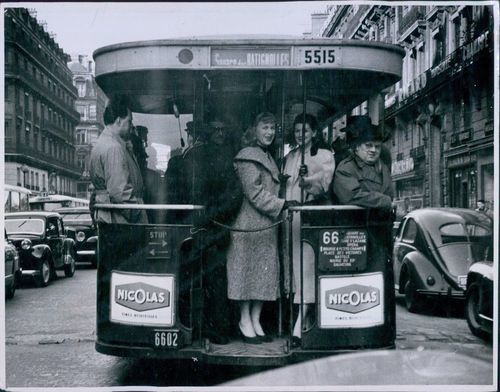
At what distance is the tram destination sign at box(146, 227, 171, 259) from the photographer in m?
5.43

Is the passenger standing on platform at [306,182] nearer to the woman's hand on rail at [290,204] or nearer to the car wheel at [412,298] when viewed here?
the woman's hand on rail at [290,204]

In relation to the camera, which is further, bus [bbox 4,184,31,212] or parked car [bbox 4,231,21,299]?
parked car [bbox 4,231,21,299]

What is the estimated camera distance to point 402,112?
5.87 meters

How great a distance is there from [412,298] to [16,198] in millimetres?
4086

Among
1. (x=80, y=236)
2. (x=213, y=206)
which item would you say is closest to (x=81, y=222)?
(x=80, y=236)

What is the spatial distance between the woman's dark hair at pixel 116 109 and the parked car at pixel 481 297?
9.27 feet

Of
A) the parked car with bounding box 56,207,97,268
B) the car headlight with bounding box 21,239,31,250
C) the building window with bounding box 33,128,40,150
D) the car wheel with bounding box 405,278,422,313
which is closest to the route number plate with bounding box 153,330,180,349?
the parked car with bounding box 56,207,97,268

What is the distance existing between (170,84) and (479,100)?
2198 millimetres

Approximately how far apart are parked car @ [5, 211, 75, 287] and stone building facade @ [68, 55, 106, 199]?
1061 millimetres

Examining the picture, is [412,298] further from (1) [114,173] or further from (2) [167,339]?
(1) [114,173]

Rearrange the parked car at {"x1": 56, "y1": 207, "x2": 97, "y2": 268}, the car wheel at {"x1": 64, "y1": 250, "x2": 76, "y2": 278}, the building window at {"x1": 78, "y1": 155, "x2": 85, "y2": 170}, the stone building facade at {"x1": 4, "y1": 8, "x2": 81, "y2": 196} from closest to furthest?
1. the stone building facade at {"x1": 4, "y1": 8, "x2": 81, "y2": 196}
2. the building window at {"x1": 78, "y1": 155, "x2": 85, "y2": 170}
3. the parked car at {"x1": 56, "y1": 207, "x2": 97, "y2": 268}
4. the car wheel at {"x1": 64, "y1": 250, "x2": 76, "y2": 278}

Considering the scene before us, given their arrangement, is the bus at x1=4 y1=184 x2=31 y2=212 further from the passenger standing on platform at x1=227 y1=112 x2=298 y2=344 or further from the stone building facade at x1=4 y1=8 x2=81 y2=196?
the passenger standing on platform at x1=227 y1=112 x2=298 y2=344

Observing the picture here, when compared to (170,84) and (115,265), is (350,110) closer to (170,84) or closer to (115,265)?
(170,84)

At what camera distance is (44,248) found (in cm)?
1027
